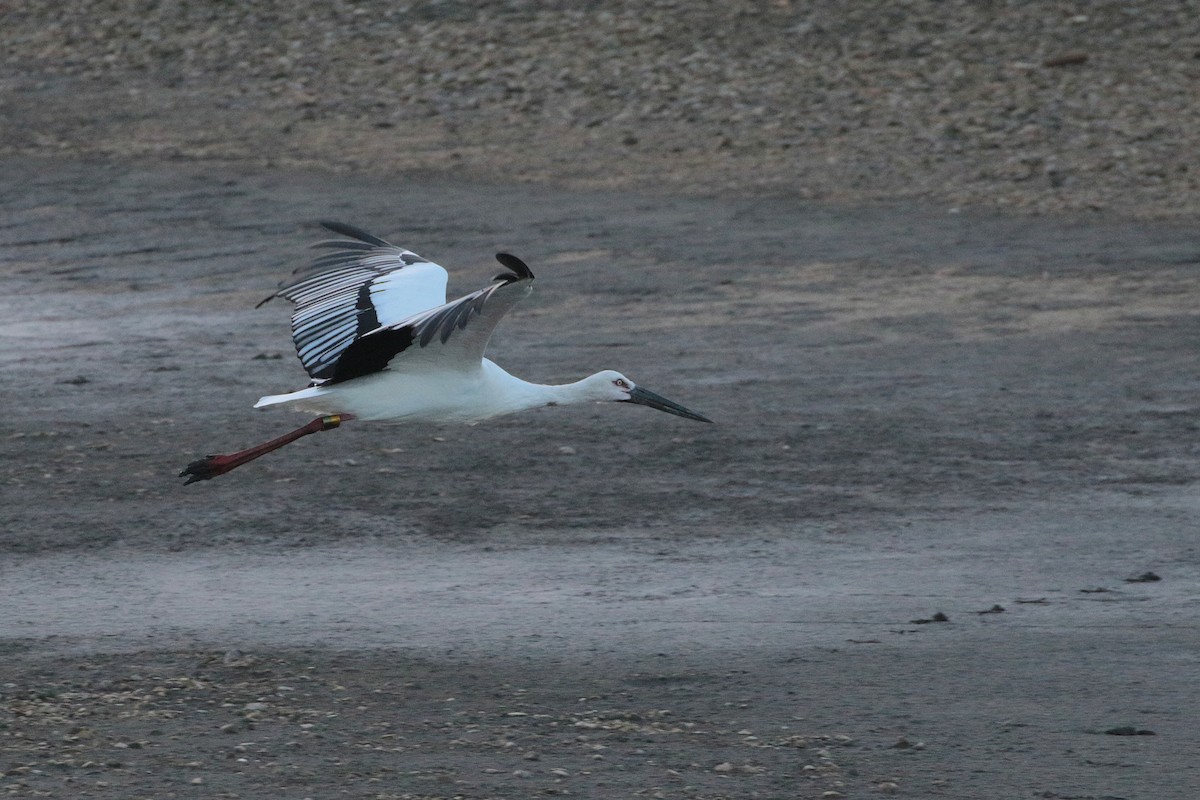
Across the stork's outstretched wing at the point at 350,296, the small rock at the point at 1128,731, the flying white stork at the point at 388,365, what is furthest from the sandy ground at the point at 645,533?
the stork's outstretched wing at the point at 350,296

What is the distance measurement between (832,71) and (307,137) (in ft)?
14.8

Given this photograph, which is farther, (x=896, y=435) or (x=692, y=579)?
(x=896, y=435)

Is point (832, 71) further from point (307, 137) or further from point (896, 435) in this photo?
point (896, 435)

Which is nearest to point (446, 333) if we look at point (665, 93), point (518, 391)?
point (518, 391)

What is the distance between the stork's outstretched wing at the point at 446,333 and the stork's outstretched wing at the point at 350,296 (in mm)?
151

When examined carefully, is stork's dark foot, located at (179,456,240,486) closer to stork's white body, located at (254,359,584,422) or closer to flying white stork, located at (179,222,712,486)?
flying white stork, located at (179,222,712,486)

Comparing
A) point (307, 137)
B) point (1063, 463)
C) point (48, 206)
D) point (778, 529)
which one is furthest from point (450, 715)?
point (307, 137)

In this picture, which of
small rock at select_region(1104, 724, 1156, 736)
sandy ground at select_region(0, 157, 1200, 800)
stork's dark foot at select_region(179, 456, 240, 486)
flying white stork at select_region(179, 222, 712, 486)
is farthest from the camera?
stork's dark foot at select_region(179, 456, 240, 486)

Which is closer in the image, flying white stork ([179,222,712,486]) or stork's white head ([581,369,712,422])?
flying white stork ([179,222,712,486])

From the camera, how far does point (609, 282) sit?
13516 mm

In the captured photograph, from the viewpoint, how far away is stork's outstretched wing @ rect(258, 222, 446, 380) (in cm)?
809

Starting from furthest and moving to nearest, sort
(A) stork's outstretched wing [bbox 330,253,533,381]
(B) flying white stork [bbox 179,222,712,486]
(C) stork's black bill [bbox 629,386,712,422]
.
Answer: (C) stork's black bill [bbox 629,386,712,422]
(B) flying white stork [bbox 179,222,712,486]
(A) stork's outstretched wing [bbox 330,253,533,381]

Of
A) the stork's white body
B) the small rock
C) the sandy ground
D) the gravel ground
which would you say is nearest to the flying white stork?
the stork's white body

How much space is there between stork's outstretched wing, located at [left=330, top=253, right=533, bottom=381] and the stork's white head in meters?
0.77
